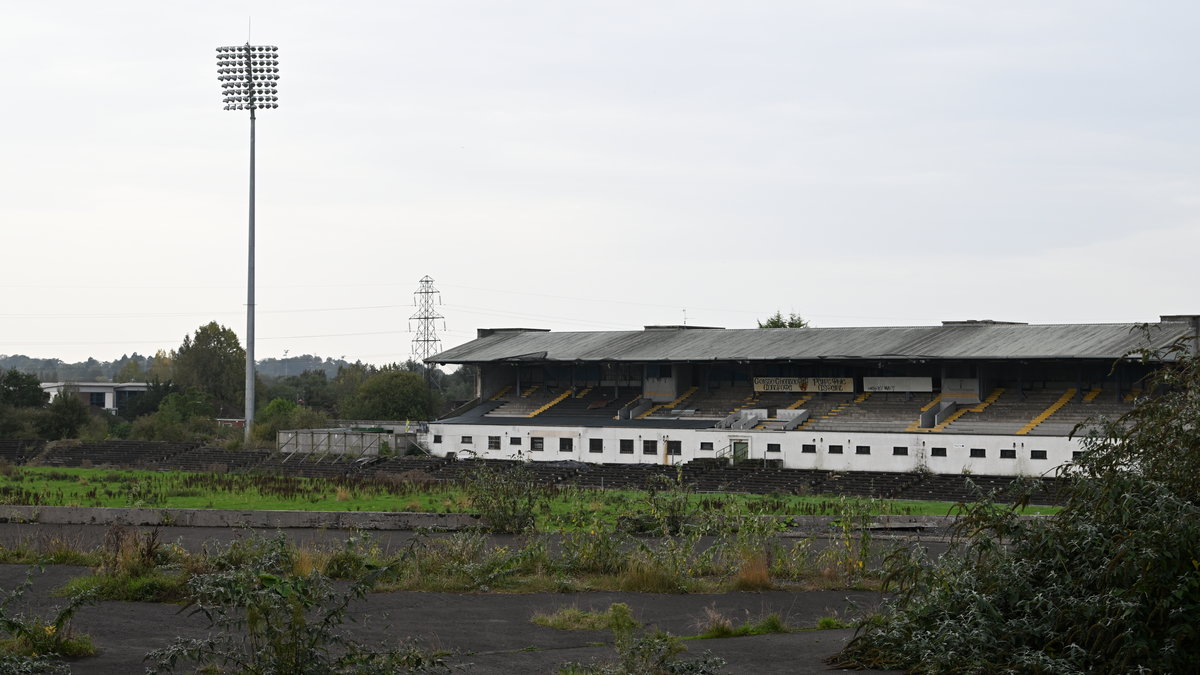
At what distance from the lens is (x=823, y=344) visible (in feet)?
200

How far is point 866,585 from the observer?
2166 centimetres

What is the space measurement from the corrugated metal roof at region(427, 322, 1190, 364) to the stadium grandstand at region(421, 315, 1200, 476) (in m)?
0.13

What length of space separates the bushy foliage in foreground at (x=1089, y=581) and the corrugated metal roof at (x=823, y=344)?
33399mm

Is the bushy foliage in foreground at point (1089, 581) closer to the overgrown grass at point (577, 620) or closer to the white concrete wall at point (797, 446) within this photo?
the overgrown grass at point (577, 620)

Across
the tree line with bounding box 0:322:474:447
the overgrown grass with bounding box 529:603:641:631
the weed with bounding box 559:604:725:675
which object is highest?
the tree line with bounding box 0:322:474:447

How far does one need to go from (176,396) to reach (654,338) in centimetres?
3878

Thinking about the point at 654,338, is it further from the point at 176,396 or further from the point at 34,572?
the point at 34,572

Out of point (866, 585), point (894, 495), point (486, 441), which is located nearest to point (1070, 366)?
point (894, 495)

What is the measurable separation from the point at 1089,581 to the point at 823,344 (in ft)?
158

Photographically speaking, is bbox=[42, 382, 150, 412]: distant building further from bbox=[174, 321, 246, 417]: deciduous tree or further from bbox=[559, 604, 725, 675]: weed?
bbox=[559, 604, 725, 675]: weed

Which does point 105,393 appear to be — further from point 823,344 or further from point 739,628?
point 739,628

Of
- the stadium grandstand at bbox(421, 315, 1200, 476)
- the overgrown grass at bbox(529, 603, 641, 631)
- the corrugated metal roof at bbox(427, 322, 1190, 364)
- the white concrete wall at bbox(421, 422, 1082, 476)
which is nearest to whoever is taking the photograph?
the overgrown grass at bbox(529, 603, 641, 631)

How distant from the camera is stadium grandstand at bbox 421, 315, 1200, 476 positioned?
50.8 m

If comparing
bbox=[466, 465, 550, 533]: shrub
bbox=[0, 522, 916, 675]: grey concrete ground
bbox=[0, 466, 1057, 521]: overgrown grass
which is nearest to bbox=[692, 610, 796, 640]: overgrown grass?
bbox=[0, 522, 916, 675]: grey concrete ground
